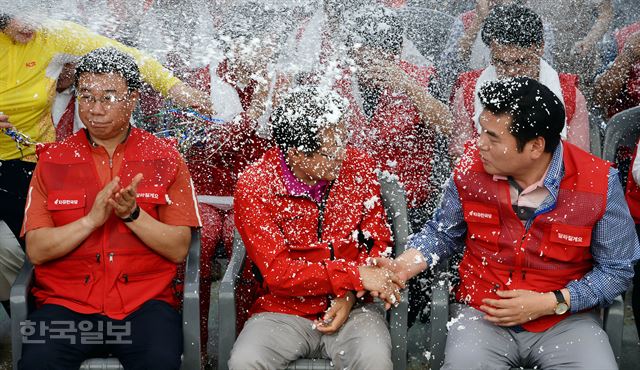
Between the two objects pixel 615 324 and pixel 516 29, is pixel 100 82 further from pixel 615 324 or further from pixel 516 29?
pixel 615 324

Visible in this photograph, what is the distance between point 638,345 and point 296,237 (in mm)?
1875

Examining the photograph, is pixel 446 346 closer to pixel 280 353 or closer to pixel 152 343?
pixel 280 353

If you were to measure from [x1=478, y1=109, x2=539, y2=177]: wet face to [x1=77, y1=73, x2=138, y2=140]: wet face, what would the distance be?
57.5 inches

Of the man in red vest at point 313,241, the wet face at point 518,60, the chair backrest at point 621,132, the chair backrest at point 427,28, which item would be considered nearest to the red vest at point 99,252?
the man in red vest at point 313,241

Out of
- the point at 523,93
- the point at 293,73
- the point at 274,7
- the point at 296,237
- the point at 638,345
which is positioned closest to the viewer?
the point at 523,93

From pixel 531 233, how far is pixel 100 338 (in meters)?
1.69

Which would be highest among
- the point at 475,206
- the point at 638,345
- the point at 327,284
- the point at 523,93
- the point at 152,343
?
the point at 523,93

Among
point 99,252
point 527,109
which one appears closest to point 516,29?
point 527,109

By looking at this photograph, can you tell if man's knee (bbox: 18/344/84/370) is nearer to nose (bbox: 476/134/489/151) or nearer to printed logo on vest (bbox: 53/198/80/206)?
printed logo on vest (bbox: 53/198/80/206)

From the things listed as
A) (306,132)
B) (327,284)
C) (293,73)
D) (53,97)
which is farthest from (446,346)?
(53,97)

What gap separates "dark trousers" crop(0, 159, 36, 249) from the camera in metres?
4.02

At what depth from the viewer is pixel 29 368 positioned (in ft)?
10.6

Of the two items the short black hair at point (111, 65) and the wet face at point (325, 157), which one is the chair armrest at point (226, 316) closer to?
the wet face at point (325, 157)

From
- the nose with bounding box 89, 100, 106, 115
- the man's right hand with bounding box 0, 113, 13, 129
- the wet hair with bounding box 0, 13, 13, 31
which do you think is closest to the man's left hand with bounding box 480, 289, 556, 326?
the nose with bounding box 89, 100, 106, 115
